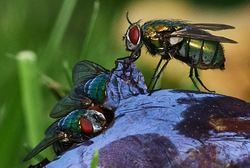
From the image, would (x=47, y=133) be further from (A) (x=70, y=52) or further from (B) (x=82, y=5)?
(B) (x=82, y=5)

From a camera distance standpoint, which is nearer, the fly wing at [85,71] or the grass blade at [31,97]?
the fly wing at [85,71]

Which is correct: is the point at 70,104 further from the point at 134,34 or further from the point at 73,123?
Answer: the point at 134,34

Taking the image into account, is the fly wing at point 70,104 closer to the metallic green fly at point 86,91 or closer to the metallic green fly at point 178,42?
the metallic green fly at point 86,91

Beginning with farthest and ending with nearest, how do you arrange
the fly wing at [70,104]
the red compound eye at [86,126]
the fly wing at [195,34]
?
the fly wing at [195,34] < the fly wing at [70,104] < the red compound eye at [86,126]

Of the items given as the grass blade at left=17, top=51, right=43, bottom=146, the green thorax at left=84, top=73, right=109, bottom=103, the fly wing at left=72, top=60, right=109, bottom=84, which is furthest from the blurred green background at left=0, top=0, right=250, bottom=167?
the green thorax at left=84, top=73, right=109, bottom=103

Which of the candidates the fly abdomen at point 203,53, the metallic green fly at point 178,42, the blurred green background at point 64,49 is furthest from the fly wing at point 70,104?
the blurred green background at point 64,49

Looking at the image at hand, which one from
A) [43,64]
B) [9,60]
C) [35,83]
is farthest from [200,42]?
[9,60]
